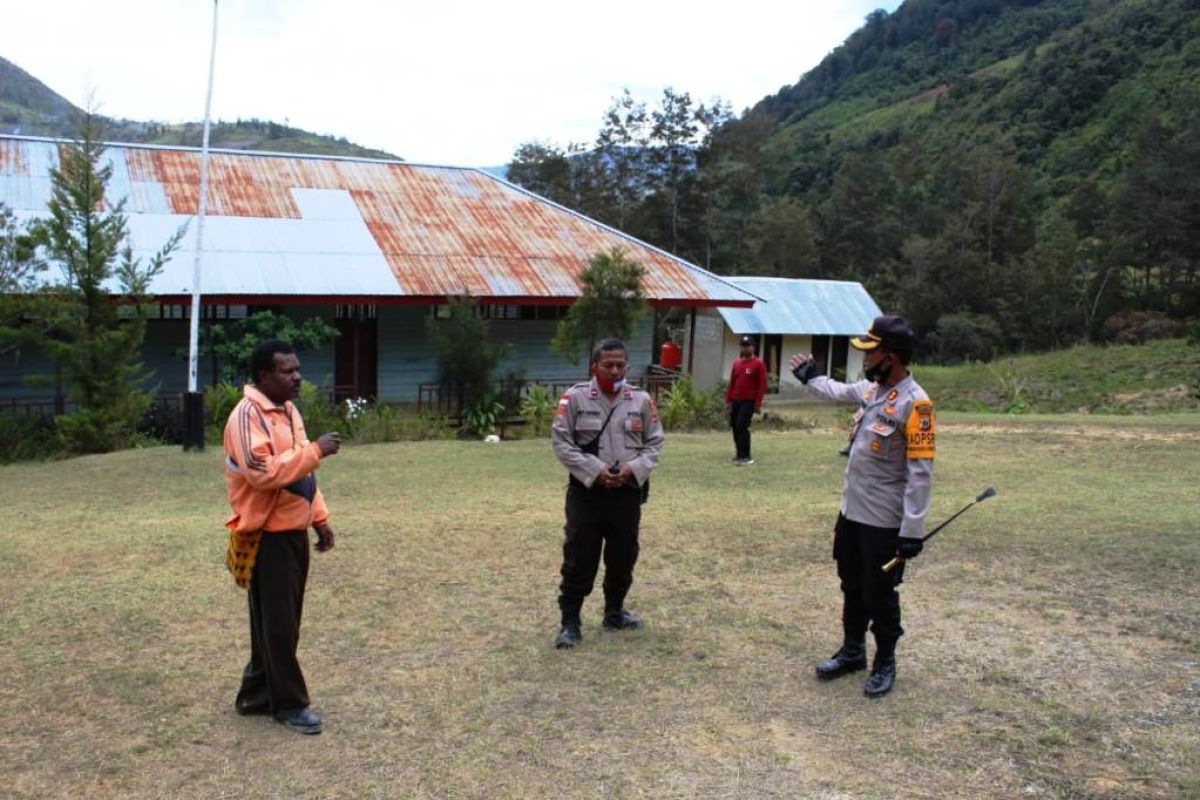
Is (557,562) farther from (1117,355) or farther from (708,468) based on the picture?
(1117,355)

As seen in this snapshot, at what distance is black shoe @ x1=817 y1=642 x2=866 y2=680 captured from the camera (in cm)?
501

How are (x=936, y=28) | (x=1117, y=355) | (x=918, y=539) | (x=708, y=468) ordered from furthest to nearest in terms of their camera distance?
(x=936, y=28) < (x=1117, y=355) < (x=708, y=468) < (x=918, y=539)

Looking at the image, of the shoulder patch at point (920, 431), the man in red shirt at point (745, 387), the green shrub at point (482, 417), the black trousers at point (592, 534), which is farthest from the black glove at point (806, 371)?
the green shrub at point (482, 417)

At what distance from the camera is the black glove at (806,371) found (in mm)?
5031

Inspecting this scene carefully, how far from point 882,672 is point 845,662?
23 cm

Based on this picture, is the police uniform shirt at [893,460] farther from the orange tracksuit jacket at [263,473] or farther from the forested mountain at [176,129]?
the forested mountain at [176,129]

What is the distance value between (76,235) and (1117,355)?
25.4m

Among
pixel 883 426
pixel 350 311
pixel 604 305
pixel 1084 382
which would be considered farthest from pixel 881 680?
pixel 1084 382

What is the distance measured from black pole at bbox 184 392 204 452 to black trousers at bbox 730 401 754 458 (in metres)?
6.66

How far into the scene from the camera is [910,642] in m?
5.54

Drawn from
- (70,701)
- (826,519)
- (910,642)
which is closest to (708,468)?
(826,519)

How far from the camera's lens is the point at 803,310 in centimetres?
3178

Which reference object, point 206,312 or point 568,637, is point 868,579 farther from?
point 206,312

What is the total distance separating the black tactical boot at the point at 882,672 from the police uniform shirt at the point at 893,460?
620mm
